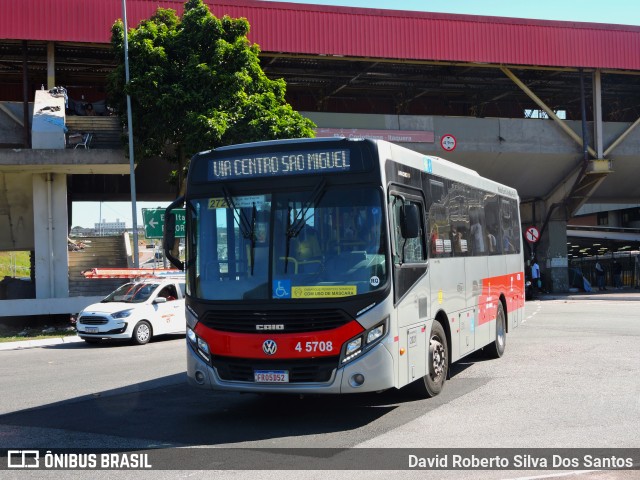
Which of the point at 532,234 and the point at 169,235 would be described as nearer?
the point at 169,235

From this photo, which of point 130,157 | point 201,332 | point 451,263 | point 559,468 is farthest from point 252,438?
point 130,157

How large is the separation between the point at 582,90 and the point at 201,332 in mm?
29132

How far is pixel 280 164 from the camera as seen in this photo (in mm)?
8453

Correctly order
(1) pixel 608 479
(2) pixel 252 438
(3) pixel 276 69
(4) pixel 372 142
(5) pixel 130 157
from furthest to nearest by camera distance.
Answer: (3) pixel 276 69, (5) pixel 130 157, (4) pixel 372 142, (2) pixel 252 438, (1) pixel 608 479

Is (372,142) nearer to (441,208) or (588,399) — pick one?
(441,208)

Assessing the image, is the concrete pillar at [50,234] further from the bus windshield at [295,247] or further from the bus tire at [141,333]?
the bus windshield at [295,247]

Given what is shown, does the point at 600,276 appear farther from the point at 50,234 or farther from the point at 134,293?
the point at 50,234

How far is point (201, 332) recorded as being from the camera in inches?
333

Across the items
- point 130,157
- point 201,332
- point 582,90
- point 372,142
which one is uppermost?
point 582,90

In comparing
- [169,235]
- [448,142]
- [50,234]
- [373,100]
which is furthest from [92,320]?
[373,100]

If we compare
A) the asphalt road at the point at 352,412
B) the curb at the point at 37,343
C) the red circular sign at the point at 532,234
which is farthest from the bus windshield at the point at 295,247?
the red circular sign at the point at 532,234

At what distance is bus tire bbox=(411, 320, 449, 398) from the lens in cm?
930

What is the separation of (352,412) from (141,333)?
11245 mm

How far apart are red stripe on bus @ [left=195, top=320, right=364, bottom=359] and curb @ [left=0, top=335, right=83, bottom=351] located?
13.2 metres
